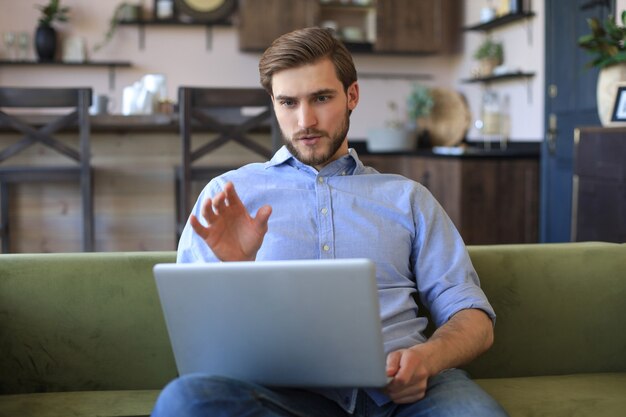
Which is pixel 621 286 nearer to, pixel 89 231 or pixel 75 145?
pixel 89 231

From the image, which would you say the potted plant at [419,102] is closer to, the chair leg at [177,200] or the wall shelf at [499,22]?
the wall shelf at [499,22]

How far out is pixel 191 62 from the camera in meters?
5.82

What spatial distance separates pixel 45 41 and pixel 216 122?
2.42m

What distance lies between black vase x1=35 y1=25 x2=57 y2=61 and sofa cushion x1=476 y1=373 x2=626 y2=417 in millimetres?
4485

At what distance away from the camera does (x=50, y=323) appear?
1.70 m

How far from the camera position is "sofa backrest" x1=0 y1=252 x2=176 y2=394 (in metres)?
1.69

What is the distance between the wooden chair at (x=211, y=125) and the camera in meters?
3.46

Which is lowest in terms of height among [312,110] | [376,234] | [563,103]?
[376,234]

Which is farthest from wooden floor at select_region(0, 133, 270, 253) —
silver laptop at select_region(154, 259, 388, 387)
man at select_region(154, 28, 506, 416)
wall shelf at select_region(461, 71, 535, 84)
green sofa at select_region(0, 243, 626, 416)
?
silver laptop at select_region(154, 259, 388, 387)

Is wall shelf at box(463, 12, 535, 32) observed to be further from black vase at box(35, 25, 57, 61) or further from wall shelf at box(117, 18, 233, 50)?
black vase at box(35, 25, 57, 61)

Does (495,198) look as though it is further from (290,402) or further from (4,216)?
(290,402)

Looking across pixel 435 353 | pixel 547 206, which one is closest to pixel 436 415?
pixel 435 353

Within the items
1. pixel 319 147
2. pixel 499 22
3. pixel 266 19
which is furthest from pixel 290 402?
pixel 266 19

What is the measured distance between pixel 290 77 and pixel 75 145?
2478 millimetres
